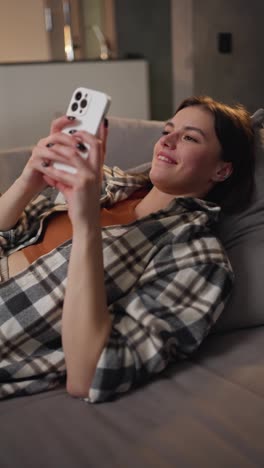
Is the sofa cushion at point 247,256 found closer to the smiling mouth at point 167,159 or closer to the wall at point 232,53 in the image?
the smiling mouth at point 167,159

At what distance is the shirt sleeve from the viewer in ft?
3.25

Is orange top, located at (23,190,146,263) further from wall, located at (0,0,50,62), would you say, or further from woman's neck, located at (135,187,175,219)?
wall, located at (0,0,50,62)

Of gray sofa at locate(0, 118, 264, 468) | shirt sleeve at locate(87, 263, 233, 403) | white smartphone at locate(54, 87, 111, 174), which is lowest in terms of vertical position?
gray sofa at locate(0, 118, 264, 468)

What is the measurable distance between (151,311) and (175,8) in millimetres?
2379

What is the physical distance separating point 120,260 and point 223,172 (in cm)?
35

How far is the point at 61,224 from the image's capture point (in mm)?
1301

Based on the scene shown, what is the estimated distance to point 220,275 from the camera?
A: 110 cm

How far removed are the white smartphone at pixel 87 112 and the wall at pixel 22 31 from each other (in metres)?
2.70

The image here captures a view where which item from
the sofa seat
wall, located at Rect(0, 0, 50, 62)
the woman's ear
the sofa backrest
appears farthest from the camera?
wall, located at Rect(0, 0, 50, 62)

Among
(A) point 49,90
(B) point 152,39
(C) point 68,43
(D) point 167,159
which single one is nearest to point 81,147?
(D) point 167,159

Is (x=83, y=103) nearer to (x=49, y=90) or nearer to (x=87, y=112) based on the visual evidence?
(x=87, y=112)

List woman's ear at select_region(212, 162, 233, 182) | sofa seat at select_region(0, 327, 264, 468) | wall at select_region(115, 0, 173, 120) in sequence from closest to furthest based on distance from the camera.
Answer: sofa seat at select_region(0, 327, 264, 468) < woman's ear at select_region(212, 162, 233, 182) < wall at select_region(115, 0, 173, 120)

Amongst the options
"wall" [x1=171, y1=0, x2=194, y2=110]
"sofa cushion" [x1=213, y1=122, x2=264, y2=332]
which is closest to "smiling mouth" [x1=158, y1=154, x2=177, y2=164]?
"sofa cushion" [x1=213, y1=122, x2=264, y2=332]

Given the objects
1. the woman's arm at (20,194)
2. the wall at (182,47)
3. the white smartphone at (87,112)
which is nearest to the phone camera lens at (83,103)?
the white smartphone at (87,112)
